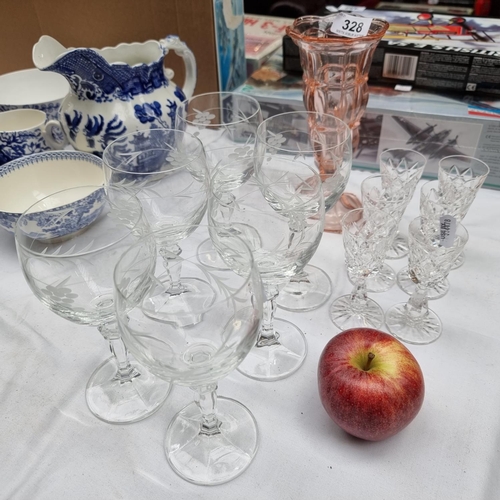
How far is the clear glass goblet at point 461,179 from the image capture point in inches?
22.7

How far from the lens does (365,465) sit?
391mm

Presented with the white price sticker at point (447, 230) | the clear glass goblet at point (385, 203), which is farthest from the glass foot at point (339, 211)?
the white price sticker at point (447, 230)

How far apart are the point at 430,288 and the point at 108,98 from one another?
0.50 metres

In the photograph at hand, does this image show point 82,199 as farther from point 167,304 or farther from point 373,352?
point 373,352

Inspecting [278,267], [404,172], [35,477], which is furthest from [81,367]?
[404,172]

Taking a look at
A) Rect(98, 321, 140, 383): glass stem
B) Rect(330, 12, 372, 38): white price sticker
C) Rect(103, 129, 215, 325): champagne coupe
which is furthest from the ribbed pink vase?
Rect(98, 321, 140, 383): glass stem

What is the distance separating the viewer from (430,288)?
544 mm

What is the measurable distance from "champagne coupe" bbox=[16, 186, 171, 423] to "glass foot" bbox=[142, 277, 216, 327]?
5 centimetres

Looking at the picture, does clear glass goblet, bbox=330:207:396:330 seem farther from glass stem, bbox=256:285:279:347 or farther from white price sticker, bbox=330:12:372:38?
white price sticker, bbox=330:12:372:38

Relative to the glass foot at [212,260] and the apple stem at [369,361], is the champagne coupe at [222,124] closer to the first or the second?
the glass foot at [212,260]

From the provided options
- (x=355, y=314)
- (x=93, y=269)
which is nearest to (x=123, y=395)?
(x=93, y=269)

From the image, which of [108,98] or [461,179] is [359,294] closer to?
[461,179]

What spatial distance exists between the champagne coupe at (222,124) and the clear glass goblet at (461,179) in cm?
24

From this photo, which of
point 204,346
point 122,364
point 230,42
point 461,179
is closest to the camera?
point 204,346
